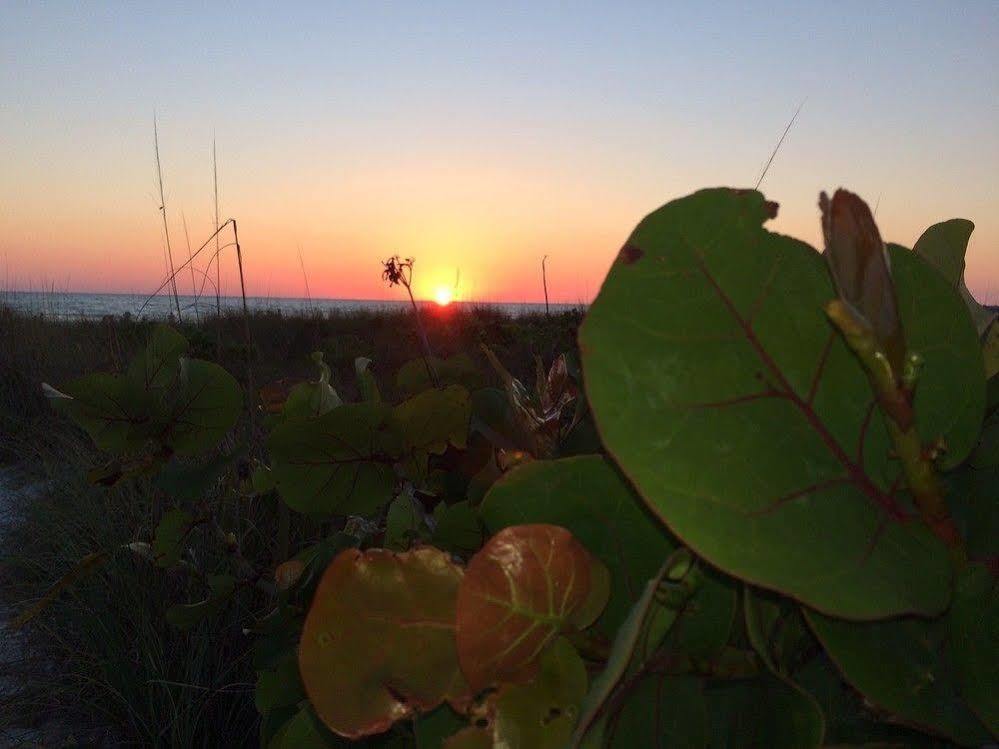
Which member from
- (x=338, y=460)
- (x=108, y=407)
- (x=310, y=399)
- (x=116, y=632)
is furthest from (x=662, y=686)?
(x=116, y=632)

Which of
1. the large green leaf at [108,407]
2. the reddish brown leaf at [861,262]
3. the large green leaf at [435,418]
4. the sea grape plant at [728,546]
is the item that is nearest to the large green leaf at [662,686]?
the sea grape plant at [728,546]

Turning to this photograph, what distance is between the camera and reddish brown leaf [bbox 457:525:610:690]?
0.33 metres

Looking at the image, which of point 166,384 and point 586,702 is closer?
point 586,702

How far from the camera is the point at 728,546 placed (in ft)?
0.89

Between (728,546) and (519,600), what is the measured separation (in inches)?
4.0

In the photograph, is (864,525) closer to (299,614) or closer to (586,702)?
(586,702)

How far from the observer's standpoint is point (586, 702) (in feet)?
0.94

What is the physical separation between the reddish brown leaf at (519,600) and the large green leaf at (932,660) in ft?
0.32

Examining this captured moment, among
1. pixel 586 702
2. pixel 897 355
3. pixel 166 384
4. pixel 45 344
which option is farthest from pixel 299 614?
pixel 45 344

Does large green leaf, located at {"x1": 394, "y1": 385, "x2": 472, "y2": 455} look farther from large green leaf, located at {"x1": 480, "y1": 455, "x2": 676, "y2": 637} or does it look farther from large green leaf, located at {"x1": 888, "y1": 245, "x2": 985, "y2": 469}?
large green leaf, located at {"x1": 888, "y1": 245, "x2": 985, "y2": 469}

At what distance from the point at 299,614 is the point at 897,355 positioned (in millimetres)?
463

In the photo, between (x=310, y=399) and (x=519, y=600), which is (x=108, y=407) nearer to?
(x=310, y=399)

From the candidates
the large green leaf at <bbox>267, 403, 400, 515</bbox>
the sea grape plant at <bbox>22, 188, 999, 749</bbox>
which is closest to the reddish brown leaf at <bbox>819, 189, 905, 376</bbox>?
the sea grape plant at <bbox>22, 188, 999, 749</bbox>

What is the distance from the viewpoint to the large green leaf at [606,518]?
0.36 meters
